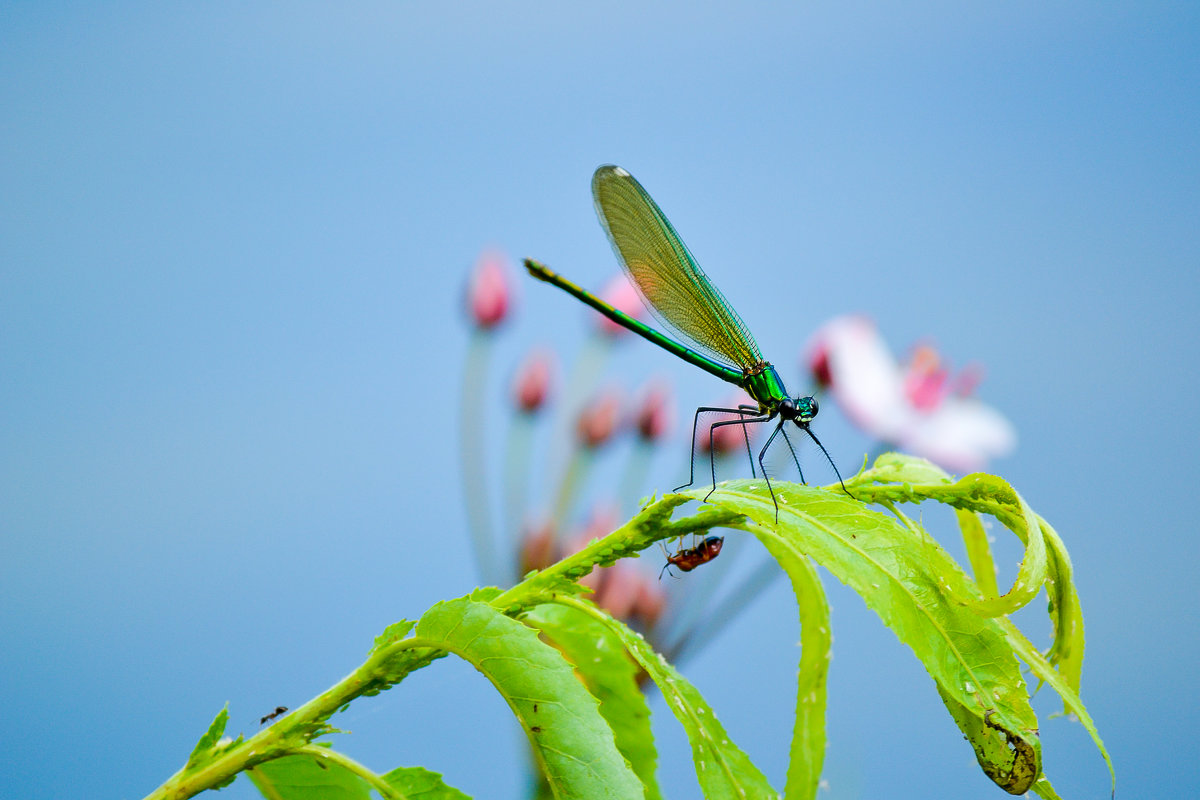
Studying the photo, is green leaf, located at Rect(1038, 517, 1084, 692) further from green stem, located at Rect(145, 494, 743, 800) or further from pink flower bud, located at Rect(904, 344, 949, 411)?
pink flower bud, located at Rect(904, 344, 949, 411)

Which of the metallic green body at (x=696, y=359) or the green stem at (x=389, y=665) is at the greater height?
the metallic green body at (x=696, y=359)

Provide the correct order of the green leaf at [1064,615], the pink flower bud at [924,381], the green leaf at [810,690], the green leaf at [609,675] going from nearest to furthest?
the green leaf at [810,690] → the green leaf at [1064,615] → the green leaf at [609,675] → the pink flower bud at [924,381]

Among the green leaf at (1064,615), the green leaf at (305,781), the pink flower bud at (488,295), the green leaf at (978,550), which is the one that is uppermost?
the pink flower bud at (488,295)

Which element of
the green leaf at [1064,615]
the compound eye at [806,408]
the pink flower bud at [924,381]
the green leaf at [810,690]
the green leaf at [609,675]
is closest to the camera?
the green leaf at [810,690]

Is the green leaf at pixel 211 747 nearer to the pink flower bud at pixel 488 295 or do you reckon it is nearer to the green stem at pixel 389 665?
the green stem at pixel 389 665

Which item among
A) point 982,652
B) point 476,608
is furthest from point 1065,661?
point 476,608

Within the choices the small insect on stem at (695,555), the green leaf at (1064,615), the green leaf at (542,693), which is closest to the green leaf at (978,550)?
the green leaf at (1064,615)

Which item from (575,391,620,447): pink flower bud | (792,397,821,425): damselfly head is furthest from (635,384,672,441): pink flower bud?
(792,397,821,425): damselfly head

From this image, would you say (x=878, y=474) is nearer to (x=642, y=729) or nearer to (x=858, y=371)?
(x=642, y=729)
